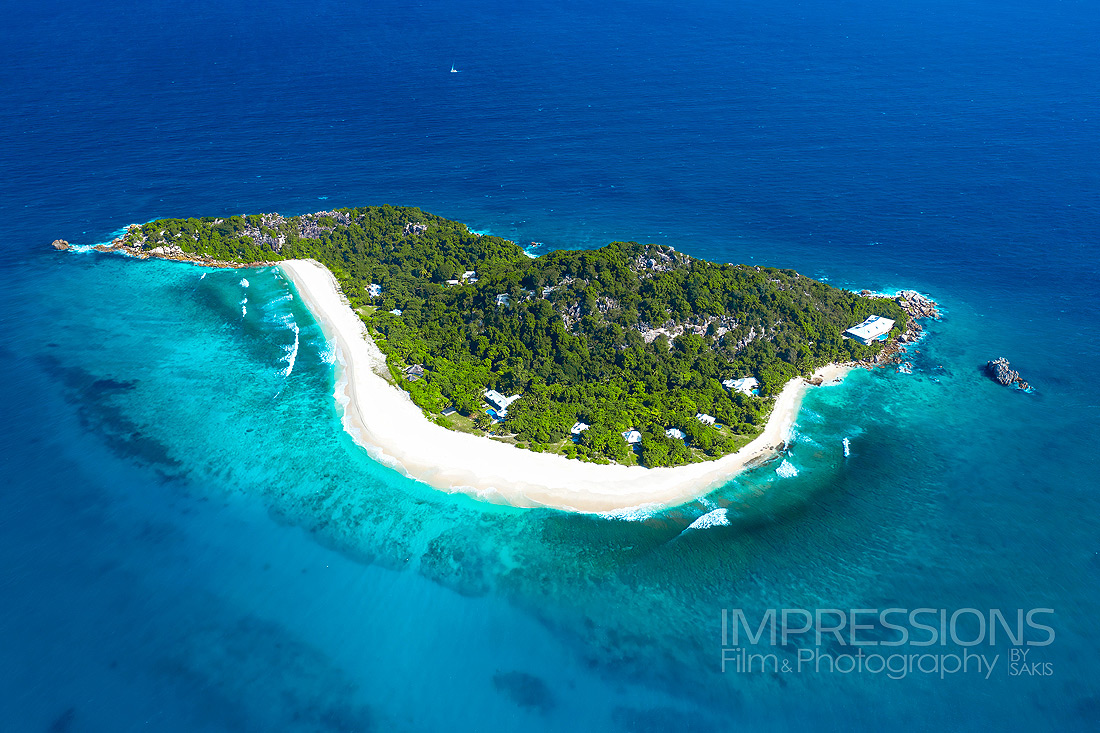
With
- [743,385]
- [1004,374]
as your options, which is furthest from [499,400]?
[1004,374]

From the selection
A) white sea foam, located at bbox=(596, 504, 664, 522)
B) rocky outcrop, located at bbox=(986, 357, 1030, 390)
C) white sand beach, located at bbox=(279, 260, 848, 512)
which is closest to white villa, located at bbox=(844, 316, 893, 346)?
rocky outcrop, located at bbox=(986, 357, 1030, 390)

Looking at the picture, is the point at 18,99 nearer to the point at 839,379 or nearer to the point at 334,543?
the point at 334,543

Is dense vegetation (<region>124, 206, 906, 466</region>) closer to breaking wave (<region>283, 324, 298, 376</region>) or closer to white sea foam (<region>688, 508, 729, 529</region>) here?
white sea foam (<region>688, 508, 729, 529</region>)

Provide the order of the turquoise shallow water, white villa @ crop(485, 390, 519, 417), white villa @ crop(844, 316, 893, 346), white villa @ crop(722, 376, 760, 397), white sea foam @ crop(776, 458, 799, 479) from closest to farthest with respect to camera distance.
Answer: the turquoise shallow water → white sea foam @ crop(776, 458, 799, 479) → white villa @ crop(485, 390, 519, 417) → white villa @ crop(722, 376, 760, 397) → white villa @ crop(844, 316, 893, 346)

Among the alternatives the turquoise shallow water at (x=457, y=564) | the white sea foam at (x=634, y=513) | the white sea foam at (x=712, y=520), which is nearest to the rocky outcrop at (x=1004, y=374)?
the turquoise shallow water at (x=457, y=564)

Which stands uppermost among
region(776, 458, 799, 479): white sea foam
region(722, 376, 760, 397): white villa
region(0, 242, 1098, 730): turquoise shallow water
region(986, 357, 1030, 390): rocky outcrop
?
region(986, 357, 1030, 390): rocky outcrop

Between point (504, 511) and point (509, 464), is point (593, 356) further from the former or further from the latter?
point (504, 511)
